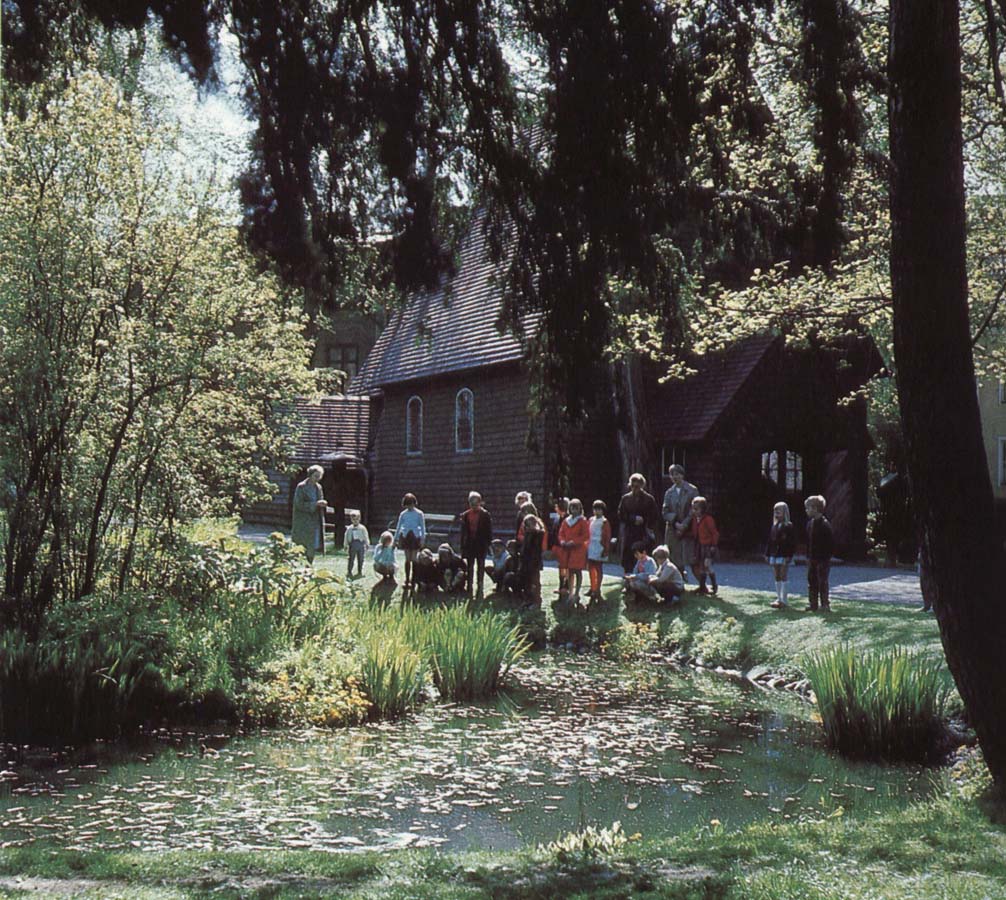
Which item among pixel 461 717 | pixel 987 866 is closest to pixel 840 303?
pixel 461 717

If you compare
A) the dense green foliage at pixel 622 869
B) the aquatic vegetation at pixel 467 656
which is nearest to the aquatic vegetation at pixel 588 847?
the dense green foliage at pixel 622 869

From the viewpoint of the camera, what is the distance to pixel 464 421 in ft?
95.5

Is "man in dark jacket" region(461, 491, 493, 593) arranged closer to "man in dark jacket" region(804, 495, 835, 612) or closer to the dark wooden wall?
"man in dark jacket" region(804, 495, 835, 612)

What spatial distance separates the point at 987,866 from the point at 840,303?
11918mm

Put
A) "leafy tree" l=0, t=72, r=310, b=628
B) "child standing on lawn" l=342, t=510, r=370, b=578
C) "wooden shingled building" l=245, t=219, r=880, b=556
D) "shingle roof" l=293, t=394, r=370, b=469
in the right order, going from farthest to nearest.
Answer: "shingle roof" l=293, t=394, r=370, b=469, "wooden shingled building" l=245, t=219, r=880, b=556, "child standing on lawn" l=342, t=510, r=370, b=578, "leafy tree" l=0, t=72, r=310, b=628

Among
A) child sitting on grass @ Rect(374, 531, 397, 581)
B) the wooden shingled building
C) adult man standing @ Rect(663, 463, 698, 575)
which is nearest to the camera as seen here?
adult man standing @ Rect(663, 463, 698, 575)

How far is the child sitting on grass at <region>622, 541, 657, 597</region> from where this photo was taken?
55.1 ft

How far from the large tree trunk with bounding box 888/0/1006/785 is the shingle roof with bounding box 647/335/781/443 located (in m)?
17.4

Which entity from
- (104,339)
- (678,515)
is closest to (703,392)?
(678,515)

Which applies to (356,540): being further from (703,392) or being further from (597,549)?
(703,392)

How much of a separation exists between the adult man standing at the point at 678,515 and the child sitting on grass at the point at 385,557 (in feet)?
14.8

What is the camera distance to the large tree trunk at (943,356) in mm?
6957

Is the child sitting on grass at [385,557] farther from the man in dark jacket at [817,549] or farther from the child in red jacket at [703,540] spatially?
the man in dark jacket at [817,549]

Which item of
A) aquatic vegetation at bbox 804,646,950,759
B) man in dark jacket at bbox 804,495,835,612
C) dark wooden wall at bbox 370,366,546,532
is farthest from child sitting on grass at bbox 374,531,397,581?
aquatic vegetation at bbox 804,646,950,759
